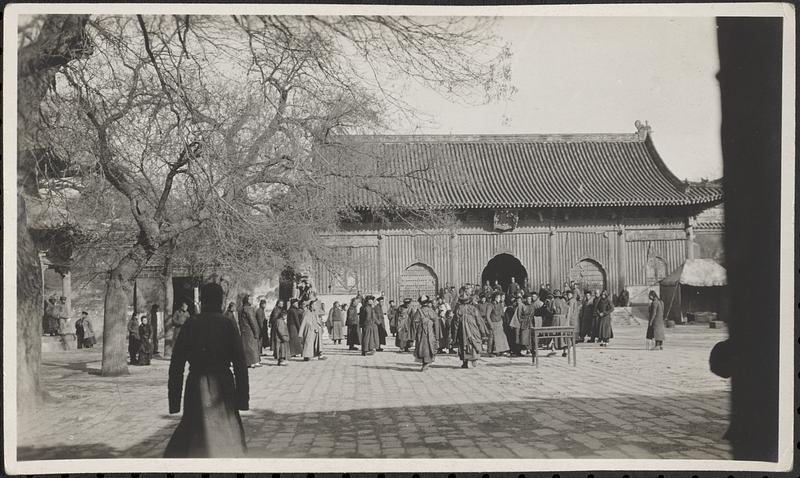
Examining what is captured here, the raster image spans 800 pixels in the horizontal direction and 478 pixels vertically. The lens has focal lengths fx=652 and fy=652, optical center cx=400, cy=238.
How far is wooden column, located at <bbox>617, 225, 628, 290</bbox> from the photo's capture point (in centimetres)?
1105

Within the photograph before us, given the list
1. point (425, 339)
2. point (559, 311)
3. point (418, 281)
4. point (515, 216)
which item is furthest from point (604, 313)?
point (425, 339)

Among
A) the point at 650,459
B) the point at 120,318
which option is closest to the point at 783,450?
the point at 650,459

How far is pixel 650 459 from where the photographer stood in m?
5.58

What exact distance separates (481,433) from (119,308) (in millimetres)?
6312

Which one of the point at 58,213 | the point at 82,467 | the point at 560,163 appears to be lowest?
the point at 82,467

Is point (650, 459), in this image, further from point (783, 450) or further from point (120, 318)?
point (120, 318)

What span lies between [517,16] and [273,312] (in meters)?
8.10

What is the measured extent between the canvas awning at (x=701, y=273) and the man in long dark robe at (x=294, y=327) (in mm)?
7096

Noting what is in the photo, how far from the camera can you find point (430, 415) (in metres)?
6.72

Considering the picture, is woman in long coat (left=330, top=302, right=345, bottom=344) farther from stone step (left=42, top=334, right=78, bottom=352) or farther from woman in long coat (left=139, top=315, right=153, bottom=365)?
stone step (left=42, top=334, right=78, bottom=352)

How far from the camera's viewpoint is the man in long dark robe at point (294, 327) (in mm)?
12648

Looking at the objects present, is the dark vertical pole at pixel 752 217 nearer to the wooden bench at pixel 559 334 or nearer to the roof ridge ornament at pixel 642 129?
the roof ridge ornament at pixel 642 129

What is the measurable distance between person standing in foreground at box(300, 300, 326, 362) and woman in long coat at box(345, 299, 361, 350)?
0.99 m

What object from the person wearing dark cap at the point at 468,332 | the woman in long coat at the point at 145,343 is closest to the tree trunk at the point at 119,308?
the woman in long coat at the point at 145,343
